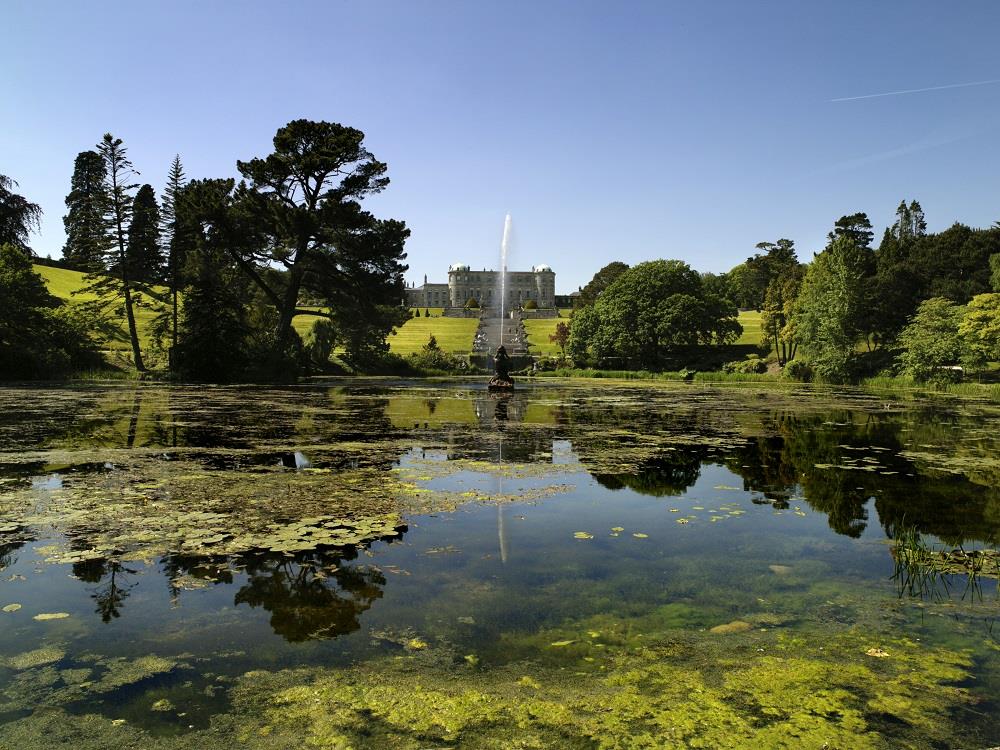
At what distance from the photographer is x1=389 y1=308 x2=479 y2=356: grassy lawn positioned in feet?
261

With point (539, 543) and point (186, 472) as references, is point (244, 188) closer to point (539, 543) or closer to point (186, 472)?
point (186, 472)

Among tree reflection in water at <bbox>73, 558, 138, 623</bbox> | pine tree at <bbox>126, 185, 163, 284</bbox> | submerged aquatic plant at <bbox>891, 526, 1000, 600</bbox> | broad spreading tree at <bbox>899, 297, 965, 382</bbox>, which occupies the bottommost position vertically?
submerged aquatic plant at <bbox>891, 526, 1000, 600</bbox>

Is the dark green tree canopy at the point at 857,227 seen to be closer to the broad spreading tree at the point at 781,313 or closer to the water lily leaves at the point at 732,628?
the broad spreading tree at the point at 781,313

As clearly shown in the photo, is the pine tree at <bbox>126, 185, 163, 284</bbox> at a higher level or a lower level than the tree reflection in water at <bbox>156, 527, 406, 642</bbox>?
Result: higher

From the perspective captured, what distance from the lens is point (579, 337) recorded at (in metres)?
71.7

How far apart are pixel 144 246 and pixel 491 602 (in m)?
47.6

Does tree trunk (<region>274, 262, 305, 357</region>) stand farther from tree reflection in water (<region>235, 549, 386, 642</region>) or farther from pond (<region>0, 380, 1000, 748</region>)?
tree reflection in water (<region>235, 549, 386, 642</region>)

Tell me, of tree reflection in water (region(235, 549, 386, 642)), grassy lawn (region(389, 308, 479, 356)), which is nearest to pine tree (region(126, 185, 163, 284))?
grassy lawn (region(389, 308, 479, 356))

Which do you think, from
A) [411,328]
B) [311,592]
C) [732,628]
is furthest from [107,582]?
[411,328]

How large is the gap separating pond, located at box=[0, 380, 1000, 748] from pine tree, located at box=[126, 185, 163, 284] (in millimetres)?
37352

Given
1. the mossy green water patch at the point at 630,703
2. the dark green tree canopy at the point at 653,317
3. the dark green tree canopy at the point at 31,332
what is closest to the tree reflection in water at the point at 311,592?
the mossy green water patch at the point at 630,703

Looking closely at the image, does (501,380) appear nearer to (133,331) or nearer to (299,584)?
(133,331)

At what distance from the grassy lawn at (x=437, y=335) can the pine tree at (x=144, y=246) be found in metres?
26.1

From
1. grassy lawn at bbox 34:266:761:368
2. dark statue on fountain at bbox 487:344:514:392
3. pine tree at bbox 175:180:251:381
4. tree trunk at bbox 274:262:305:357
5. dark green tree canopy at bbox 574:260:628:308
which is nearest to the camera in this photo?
dark statue on fountain at bbox 487:344:514:392
